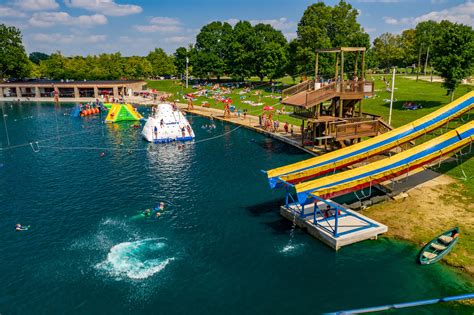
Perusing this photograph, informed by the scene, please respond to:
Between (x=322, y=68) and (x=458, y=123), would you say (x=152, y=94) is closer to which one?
(x=322, y=68)

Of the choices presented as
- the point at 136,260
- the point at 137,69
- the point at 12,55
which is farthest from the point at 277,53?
the point at 12,55

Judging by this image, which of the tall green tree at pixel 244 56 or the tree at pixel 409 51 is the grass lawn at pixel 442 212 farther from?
the tree at pixel 409 51

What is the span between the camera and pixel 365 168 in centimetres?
3095

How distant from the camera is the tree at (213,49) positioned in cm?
13950

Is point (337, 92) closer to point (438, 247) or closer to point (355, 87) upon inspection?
point (355, 87)

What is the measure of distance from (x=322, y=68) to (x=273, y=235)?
74.9m

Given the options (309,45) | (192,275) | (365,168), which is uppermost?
(309,45)

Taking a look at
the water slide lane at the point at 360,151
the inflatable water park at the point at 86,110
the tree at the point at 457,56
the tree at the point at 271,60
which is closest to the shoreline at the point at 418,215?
the water slide lane at the point at 360,151

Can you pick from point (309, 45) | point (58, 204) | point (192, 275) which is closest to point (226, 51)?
point (309, 45)

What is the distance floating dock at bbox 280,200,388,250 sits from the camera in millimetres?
26859

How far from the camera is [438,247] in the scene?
25.3 metres

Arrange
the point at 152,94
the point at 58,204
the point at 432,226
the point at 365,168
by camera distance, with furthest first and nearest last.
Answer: the point at 152,94, the point at 58,204, the point at 365,168, the point at 432,226

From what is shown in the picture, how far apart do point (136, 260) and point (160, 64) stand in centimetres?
17087

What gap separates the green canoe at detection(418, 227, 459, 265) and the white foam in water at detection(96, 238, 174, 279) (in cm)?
1773
